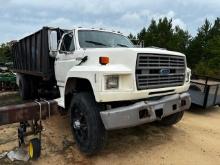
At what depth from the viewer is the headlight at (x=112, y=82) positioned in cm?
455

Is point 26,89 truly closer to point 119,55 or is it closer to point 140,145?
point 140,145

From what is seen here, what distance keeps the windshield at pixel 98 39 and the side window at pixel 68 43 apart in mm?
213

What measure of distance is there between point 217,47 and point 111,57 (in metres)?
38.8

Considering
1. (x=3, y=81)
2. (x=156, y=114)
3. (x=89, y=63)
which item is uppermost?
(x=89, y=63)

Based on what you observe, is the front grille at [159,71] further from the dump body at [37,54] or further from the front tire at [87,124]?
the dump body at [37,54]

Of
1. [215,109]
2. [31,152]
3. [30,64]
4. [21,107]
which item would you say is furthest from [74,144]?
[215,109]

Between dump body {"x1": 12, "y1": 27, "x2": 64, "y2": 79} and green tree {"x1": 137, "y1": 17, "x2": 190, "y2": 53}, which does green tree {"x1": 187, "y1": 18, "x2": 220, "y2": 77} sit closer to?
green tree {"x1": 137, "y1": 17, "x2": 190, "y2": 53}

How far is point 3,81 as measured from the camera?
13742 mm

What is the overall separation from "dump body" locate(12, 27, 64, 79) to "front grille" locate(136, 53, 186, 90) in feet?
8.94

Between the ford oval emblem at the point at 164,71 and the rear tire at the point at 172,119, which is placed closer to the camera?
the ford oval emblem at the point at 164,71

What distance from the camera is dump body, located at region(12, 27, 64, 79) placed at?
23.6ft

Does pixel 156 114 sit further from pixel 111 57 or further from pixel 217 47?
pixel 217 47

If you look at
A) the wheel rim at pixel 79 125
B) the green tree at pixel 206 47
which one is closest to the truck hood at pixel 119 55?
the wheel rim at pixel 79 125

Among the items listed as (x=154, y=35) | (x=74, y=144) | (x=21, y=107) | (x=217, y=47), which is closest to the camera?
(x=21, y=107)
